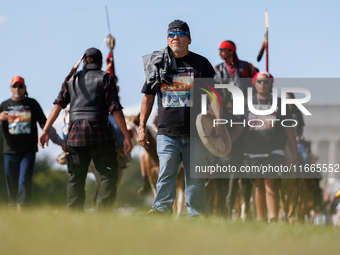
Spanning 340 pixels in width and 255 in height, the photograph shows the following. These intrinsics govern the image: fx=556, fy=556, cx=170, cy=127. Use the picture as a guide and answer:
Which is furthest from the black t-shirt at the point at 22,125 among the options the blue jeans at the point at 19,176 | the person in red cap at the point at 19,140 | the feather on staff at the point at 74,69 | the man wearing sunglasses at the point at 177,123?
the man wearing sunglasses at the point at 177,123

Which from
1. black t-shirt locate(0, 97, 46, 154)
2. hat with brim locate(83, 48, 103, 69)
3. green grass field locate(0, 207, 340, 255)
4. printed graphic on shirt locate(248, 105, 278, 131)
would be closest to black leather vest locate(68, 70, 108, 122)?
hat with brim locate(83, 48, 103, 69)

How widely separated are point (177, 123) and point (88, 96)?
4.49 feet

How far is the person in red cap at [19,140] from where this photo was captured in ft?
26.7

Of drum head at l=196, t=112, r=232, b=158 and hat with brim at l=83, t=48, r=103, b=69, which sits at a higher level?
hat with brim at l=83, t=48, r=103, b=69

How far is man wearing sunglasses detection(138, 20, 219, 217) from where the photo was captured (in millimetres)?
5695

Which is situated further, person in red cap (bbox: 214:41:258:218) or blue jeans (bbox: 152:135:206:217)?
person in red cap (bbox: 214:41:258:218)

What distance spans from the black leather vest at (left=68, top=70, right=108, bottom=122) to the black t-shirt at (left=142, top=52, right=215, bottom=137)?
1047 mm

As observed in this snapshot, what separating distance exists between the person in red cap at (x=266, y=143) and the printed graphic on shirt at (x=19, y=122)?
325 cm

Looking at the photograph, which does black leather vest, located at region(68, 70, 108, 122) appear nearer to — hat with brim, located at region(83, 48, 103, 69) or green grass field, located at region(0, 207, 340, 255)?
hat with brim, located at region(83, 48, 103, 69)

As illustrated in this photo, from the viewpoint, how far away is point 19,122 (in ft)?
27.5

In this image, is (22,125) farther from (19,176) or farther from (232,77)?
(232,77)

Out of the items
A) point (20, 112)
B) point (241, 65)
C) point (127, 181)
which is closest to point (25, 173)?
point (20, 112)

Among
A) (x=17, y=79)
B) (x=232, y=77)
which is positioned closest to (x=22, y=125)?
(x=17, y=79)

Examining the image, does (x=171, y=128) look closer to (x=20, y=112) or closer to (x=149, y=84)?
(x=149, y=84)
